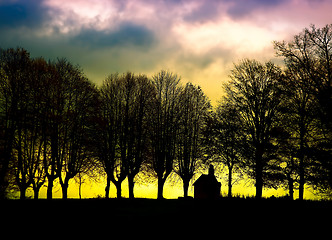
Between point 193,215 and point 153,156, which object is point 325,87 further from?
point 153,156

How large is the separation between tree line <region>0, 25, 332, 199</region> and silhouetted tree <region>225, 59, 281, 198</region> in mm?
104

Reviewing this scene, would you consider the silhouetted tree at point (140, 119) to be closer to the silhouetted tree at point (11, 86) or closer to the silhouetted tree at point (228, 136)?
the silhouetted tree at point (228, 136)

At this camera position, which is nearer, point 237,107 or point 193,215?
point 193,215

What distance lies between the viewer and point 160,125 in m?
34.8

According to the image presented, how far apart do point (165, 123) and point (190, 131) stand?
12.5 ft

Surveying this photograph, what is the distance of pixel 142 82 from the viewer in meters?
34.3

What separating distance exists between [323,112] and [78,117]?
23.8 metres

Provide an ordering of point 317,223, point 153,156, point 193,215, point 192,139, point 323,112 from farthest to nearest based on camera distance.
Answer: point 192,139, point 153,156, point 323,112, point 193,215, point 317,223

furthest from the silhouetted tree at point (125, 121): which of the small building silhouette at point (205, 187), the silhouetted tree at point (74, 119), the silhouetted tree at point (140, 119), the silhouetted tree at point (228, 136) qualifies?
the small building silhouette at point (205, 187)

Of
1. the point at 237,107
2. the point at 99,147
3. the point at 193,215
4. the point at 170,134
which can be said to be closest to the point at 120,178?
the point at 99,147

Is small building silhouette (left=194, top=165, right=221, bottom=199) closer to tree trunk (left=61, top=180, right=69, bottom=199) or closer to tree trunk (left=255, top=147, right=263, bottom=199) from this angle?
tree trunk (left=255, top=147, right=263, bottom=199)

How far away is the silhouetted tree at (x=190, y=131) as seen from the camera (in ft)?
116

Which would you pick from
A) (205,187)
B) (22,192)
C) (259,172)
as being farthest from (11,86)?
(205,187)

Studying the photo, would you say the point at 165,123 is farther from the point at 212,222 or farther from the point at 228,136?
the point at 212,222
